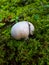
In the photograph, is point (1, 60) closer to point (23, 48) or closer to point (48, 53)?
point (23, 48)

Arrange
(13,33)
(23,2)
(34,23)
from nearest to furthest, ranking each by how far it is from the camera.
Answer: (13,33), (34,23), (23,2)

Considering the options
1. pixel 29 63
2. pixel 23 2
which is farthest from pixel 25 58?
pixel 23 2

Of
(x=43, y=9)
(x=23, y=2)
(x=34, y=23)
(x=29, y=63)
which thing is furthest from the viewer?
(x=23, y=2)

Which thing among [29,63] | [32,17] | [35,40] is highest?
[32,17]

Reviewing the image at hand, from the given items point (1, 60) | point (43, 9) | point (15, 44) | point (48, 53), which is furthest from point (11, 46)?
point (43, 9)

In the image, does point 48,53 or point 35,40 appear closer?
point 48,53

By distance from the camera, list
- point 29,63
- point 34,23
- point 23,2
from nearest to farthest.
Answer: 1. point 29,63
2. point 34,23
3. point 23,2

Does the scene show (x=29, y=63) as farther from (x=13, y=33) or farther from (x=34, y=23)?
(x=34, y=23)

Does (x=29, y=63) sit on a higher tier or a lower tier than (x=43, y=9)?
lower

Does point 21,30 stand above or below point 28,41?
above
